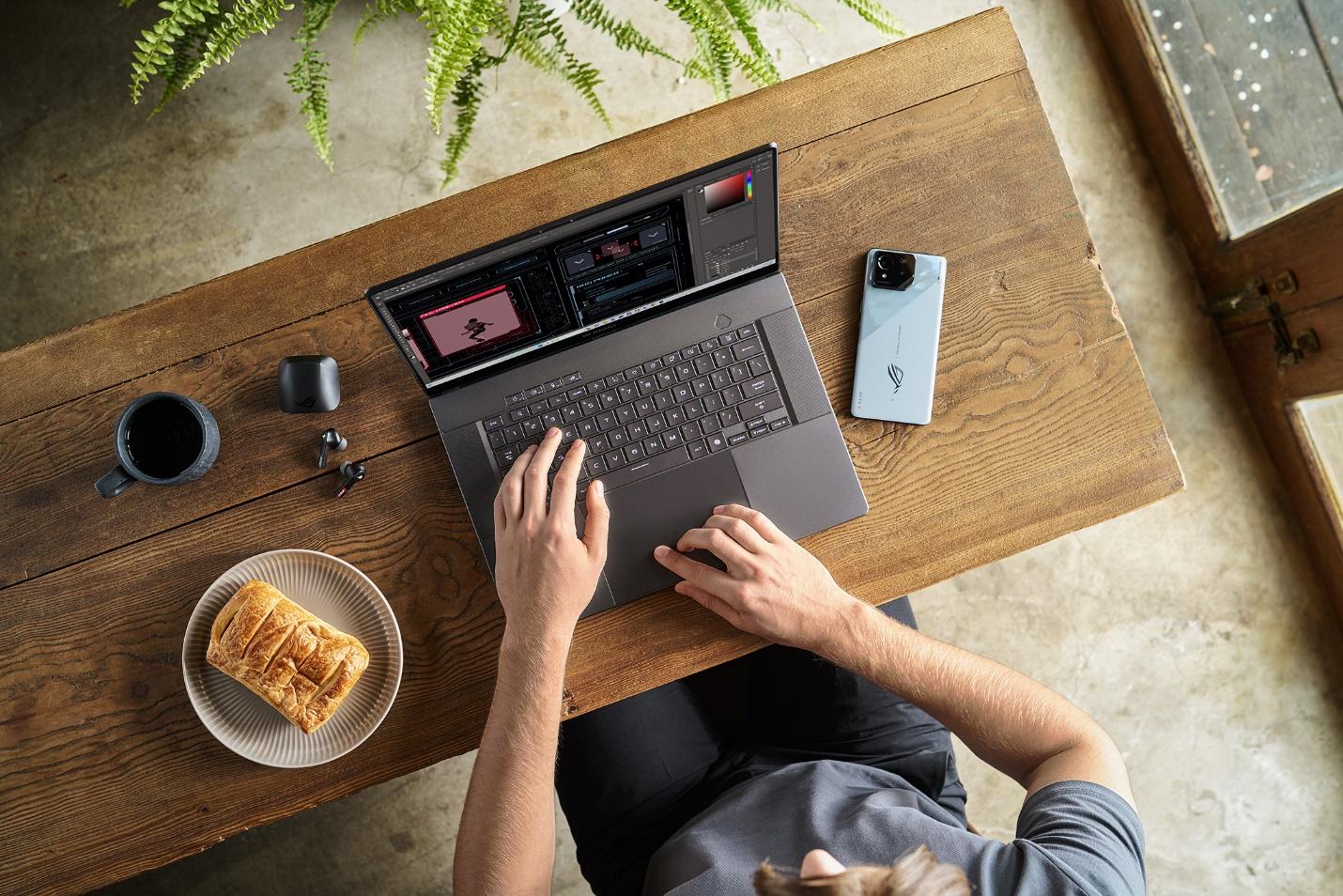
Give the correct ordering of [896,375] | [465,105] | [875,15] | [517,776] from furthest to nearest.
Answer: [465,105] → [875,15] → [896,375] → [517,776]

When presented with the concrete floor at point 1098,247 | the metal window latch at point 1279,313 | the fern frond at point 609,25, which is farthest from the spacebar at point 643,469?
the metal window latch at point 1279,313

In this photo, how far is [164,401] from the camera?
1.22 meters

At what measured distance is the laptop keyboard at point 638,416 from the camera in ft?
4.09

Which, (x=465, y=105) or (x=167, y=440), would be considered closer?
(x=167, y=440)

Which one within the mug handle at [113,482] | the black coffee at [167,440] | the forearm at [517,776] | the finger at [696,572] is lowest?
the forearm at [517,776]

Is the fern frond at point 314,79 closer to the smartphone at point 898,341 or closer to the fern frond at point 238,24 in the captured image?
the fern frond at point 238,24

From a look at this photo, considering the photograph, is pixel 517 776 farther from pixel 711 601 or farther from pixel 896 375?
pixel 896 375

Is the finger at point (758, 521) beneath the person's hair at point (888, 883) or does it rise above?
above

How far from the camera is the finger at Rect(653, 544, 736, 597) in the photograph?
121 centimetres

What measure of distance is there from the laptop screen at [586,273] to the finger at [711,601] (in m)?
0.40

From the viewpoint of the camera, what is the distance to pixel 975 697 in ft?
4.09

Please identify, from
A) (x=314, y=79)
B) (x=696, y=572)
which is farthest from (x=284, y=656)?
(x=314, y=79)

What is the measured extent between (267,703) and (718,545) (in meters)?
0.70

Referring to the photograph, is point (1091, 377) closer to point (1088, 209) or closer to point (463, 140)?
point (1088, 209)
